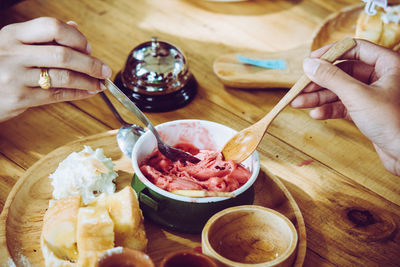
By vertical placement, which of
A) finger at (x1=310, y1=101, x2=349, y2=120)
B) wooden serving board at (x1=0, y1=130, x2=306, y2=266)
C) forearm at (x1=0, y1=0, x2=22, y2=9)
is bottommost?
wooden serving board at (x1=0, y1=130, x2=306, y2=266)

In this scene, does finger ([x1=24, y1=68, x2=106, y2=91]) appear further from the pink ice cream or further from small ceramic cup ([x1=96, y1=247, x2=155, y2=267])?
small ceramic cup ([x1=96, y1=247, x2=155, y2=267])

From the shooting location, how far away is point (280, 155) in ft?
4.91

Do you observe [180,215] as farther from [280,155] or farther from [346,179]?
[346,179]

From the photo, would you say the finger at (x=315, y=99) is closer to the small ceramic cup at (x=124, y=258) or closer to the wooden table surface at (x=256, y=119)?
the wooden table surface at (x=256, y=119)

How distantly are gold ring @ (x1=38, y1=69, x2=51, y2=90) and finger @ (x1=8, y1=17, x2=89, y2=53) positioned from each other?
89mm

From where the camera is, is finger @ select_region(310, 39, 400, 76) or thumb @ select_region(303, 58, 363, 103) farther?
finger @ select_region(310, 39, 400, 76)

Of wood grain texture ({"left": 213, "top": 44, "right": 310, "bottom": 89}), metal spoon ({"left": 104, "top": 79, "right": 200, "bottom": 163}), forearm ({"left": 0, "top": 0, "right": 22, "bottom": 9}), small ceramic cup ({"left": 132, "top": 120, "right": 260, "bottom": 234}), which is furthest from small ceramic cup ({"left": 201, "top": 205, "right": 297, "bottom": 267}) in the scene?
forearm ({"left": 0, "top": 0, "right": 22, "bottom": 9})

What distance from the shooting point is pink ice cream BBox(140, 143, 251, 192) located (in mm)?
1165

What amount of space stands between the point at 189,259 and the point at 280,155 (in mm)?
657

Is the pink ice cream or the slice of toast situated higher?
the pink ice cream

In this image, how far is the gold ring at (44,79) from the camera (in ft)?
4.18

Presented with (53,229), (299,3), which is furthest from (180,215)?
(299,3)

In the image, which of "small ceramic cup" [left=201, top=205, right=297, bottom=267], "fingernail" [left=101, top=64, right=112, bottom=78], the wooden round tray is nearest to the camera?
"small ceramic cup" [left=201, top=205, right=297, bottom=267]

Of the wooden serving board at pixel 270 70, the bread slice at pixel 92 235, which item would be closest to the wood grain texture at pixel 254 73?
the wooden serving board at pixel 270 70
